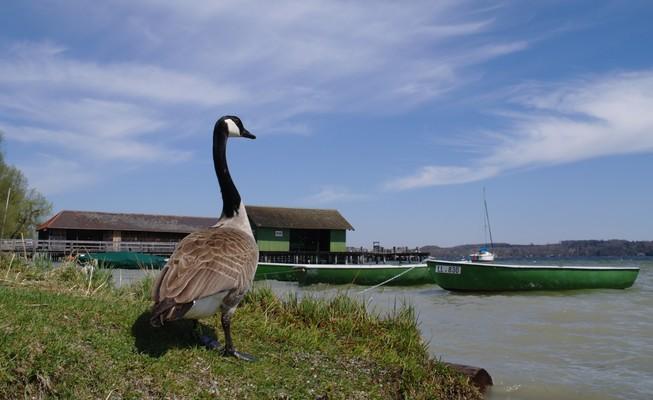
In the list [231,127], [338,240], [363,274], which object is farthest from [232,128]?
[338,240]

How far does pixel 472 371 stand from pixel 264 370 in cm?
313

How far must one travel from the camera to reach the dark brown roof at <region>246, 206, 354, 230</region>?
168 feet

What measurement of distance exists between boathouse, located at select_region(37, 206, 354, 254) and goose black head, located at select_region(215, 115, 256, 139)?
42892 mm

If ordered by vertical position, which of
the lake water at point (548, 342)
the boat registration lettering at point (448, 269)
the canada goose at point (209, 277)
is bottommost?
the lake water at point (548, 342)

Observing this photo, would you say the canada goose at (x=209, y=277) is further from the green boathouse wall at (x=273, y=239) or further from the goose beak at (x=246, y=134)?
the green boathouse wall at (x=273, y=239)

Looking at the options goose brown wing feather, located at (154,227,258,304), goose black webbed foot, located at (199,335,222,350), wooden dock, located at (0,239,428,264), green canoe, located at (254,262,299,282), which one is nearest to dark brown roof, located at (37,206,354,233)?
wooden dock, located at (0,239,428,264)

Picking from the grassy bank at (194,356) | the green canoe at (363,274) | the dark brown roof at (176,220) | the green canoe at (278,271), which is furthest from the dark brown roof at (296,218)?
the grassy bank at (194,356)

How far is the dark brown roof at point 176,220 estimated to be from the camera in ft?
171

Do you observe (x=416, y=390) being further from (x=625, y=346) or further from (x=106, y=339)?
(x=625, y=346)

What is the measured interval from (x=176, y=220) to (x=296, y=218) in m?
17.3

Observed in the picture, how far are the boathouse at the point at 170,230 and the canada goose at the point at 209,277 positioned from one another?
44100mm

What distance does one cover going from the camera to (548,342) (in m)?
13.2

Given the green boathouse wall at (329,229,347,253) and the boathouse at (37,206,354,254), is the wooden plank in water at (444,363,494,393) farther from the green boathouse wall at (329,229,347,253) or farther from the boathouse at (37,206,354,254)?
the green boathouse wall at (329,229,347,253)

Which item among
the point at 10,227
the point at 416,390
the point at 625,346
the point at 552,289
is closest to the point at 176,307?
the point at 416,390
